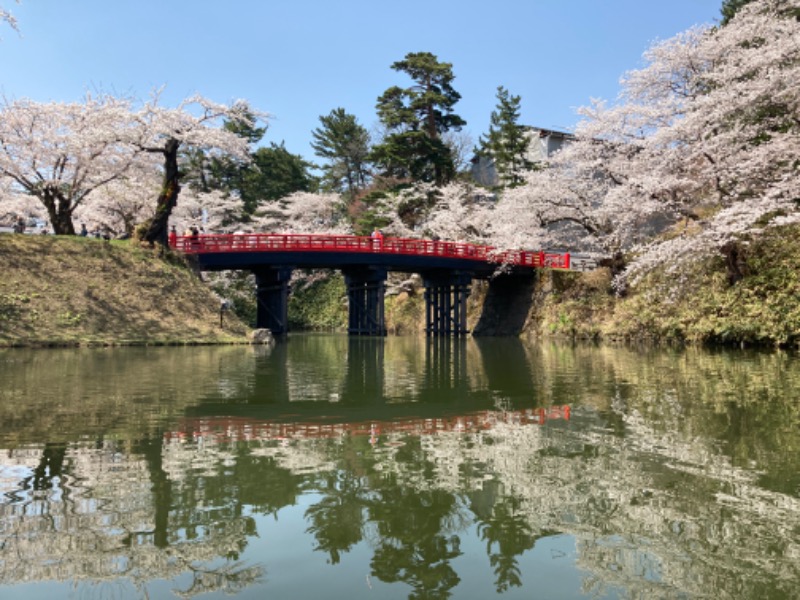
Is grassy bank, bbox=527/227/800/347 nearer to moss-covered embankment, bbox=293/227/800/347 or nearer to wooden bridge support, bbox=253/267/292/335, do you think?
moss-covered embankment, bbox=293/227/800/347

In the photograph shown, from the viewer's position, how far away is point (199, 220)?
171ft

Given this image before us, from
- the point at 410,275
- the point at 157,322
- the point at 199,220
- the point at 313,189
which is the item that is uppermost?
the point at 313,189

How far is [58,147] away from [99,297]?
36.2ft

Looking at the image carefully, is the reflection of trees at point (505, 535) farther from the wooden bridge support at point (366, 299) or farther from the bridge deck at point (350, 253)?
the wooden bridge support at point (366, 299)

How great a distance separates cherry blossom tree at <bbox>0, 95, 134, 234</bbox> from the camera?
30438 millimetres

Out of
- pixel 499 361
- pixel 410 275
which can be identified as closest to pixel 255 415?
pixel 499 361

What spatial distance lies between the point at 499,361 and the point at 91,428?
1323 centimetres

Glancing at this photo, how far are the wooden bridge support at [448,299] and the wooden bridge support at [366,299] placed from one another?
3.85m

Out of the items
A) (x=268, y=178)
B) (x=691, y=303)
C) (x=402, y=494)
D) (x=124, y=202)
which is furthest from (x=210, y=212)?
(x=402, y=494)

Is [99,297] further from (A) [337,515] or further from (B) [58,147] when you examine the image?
(A) [337,515]

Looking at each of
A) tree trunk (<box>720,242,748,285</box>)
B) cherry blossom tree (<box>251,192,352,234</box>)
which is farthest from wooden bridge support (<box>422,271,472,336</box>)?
tree trunk (<box>720,242,748,285</box>)

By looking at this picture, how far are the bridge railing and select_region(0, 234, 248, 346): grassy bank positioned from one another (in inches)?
87.5

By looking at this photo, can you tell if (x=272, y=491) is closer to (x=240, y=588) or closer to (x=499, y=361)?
(x=240, y=588)

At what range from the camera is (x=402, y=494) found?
→ 4.83m
